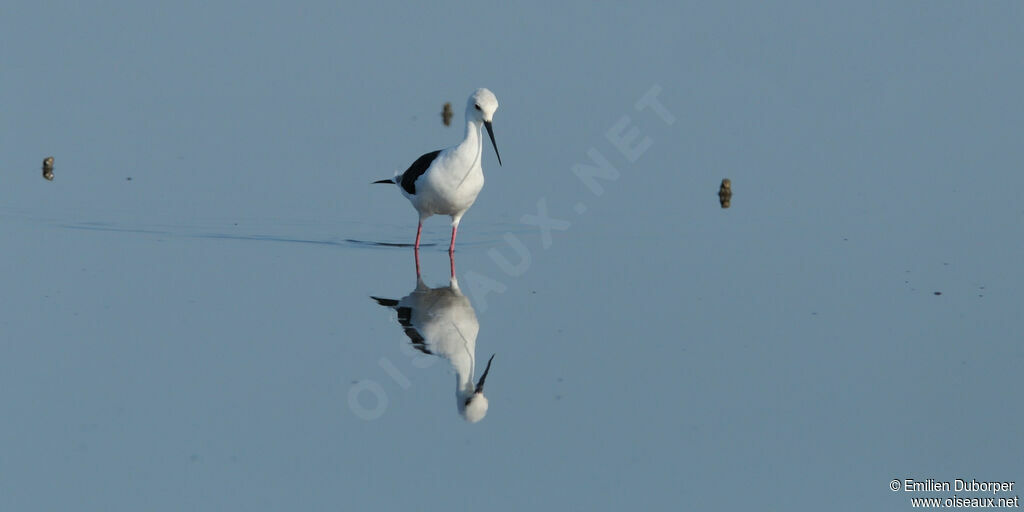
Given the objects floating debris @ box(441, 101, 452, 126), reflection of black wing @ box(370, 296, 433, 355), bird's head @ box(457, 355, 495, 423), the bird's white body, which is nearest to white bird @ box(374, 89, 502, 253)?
the bird's white body

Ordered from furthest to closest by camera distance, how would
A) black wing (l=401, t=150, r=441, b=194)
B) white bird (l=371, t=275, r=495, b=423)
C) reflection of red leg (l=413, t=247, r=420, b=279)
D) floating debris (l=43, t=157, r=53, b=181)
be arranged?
floating debris (l=43, t=157, r=53, b=181), black wing (l=401, t=150, r=441, b=194), reflection of red leg (l=413, t=247, r=420, b=279), white bird (l=371, t=275, r=495, b=423)

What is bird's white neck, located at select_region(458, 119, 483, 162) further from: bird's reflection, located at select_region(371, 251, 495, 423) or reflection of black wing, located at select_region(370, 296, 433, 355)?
reflection of black wing, located at select_region(370, 296, 433, 355)

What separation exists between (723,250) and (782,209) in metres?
2.13

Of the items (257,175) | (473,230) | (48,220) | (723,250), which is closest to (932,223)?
(723,250)

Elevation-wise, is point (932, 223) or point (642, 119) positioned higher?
point (642, 119)

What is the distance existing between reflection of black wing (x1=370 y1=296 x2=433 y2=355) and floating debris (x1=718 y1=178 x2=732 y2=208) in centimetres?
560

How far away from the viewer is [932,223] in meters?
15.6

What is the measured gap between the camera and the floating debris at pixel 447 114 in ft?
71.2

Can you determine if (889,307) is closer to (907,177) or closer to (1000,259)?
(1000,259)

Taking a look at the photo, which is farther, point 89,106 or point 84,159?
point 89,106

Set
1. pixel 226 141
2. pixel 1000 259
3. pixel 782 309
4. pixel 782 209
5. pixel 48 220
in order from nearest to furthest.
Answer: pixel 782 309, pixel 1000 259, pixel 48 220, pixel 782 209, pixel 226 141

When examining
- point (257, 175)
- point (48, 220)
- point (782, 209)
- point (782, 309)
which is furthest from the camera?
point (257, 175)

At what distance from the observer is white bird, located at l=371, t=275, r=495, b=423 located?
9.91m

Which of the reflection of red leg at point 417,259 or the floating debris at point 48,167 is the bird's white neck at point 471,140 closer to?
the reflection of red leg at point 417,259
